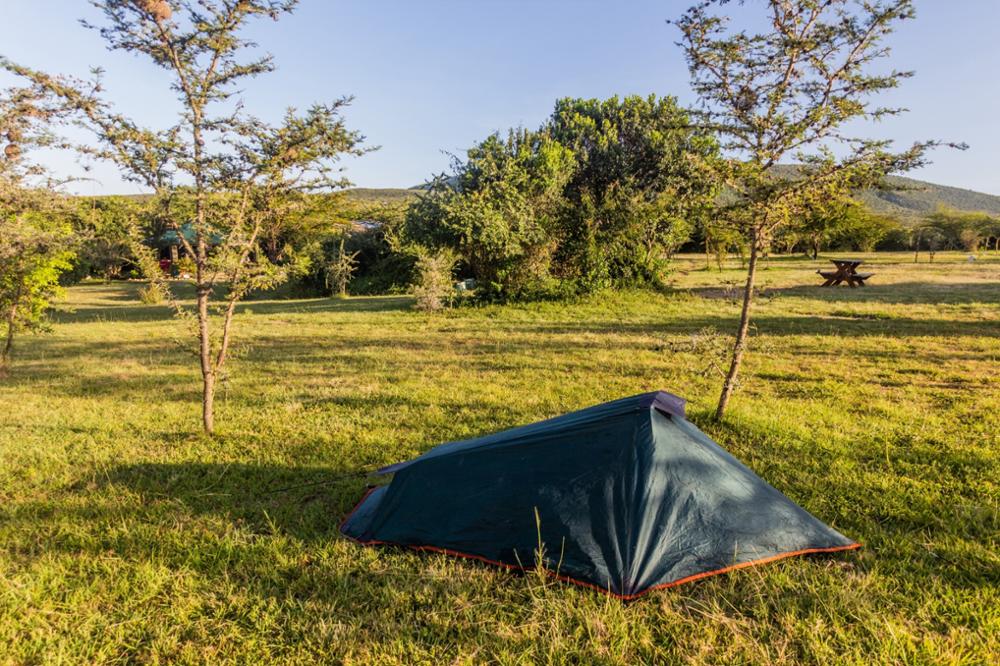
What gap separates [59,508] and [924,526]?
7.93 m

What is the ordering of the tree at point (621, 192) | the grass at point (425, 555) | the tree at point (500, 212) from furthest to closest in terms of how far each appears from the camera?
the tree at point (621, 192), the tree at point (500, 212), the grass at point (425, 555)

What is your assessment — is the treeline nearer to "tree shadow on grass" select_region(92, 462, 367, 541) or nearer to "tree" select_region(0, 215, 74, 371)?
"tree" select_region(0, 215, 74, 371)

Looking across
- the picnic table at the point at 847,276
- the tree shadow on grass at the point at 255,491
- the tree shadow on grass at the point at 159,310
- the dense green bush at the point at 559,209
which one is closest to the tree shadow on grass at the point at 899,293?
the picnic table at the point at 847,276

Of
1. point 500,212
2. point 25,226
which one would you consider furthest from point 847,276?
point 25,226

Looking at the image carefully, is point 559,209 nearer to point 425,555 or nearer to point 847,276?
point 847,276

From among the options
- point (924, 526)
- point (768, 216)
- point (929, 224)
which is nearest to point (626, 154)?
point (768, 216)

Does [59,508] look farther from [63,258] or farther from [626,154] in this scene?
[626,154]

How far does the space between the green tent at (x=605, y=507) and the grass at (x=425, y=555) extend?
16 centimetres

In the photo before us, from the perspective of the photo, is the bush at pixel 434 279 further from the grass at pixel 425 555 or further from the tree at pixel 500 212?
the grass at pixel 425 555

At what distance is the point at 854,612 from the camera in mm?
3193

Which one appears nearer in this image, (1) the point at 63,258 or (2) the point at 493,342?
(1) the point at 63,258

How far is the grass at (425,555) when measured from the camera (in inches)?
120

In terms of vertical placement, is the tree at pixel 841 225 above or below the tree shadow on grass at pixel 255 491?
above

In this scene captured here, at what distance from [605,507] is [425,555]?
1508mm
